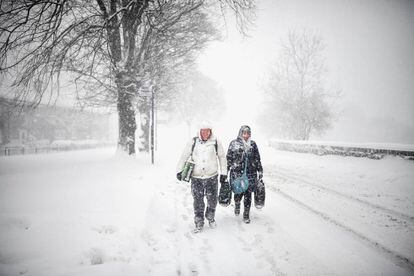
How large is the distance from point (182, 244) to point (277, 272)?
1578 millimetres

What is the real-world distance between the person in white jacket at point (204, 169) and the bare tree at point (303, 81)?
1997 centimetres

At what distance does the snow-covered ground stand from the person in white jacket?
388 mm

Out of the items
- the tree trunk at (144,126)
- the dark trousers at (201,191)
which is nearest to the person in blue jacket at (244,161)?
the dark trousers at (201,191)

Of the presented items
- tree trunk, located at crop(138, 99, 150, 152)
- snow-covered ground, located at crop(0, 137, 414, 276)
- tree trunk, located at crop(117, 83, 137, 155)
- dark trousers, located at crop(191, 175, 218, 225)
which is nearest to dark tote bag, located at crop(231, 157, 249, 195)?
dark trousers, located at crop(191, 175, 218, 225)

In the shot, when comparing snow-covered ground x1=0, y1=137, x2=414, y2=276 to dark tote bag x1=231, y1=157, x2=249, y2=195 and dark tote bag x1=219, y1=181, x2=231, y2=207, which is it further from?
dark tote bag x1=231, y1=157, x2=249, y2=195

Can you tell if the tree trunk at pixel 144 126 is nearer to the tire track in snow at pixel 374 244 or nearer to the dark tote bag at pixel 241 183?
the dark tote bag at pixel 241 183

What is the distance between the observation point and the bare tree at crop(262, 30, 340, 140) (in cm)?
2139

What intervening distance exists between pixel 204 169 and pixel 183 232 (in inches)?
49.8

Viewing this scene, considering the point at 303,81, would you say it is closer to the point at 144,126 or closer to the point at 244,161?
the point at 144,126

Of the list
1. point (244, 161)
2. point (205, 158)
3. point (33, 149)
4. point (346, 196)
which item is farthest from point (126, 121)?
point (33, 149)

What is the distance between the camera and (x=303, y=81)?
868 inches

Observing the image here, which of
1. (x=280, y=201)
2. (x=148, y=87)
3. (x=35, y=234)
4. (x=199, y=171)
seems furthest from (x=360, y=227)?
(x=148, y=87)

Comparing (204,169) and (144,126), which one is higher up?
(144,126)

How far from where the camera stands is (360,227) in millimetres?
4492
